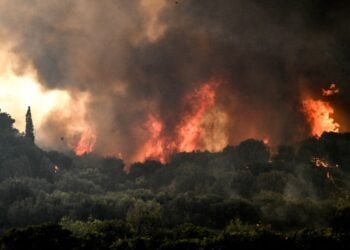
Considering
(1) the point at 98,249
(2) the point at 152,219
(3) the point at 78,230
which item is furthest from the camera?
(2) the point at 152,219

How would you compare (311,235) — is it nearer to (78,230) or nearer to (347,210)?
(347,210)

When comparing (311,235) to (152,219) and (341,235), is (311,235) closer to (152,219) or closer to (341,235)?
(341,235)

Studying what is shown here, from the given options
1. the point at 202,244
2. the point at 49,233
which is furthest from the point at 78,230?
the point at 202,244

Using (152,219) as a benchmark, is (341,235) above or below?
below

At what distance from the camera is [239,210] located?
7589 inches

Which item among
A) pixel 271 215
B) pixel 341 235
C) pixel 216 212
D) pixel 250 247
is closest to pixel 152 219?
pixel 216 212

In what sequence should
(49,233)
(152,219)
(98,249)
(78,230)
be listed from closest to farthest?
1. (49,233)
2. (98,249)
3. (78,230)
4. (152,219)

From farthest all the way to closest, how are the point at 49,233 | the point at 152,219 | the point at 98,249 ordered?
the point at 152,219, the point at 98,249, the point at 49,233

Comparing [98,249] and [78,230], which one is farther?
[78,230]

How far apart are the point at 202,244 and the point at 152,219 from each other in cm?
4546

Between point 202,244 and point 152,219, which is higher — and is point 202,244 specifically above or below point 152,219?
below

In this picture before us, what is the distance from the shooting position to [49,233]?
141000 millimetres

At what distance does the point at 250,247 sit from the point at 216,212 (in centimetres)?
5062

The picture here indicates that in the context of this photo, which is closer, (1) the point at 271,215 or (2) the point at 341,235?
(2) the point at 341,235
